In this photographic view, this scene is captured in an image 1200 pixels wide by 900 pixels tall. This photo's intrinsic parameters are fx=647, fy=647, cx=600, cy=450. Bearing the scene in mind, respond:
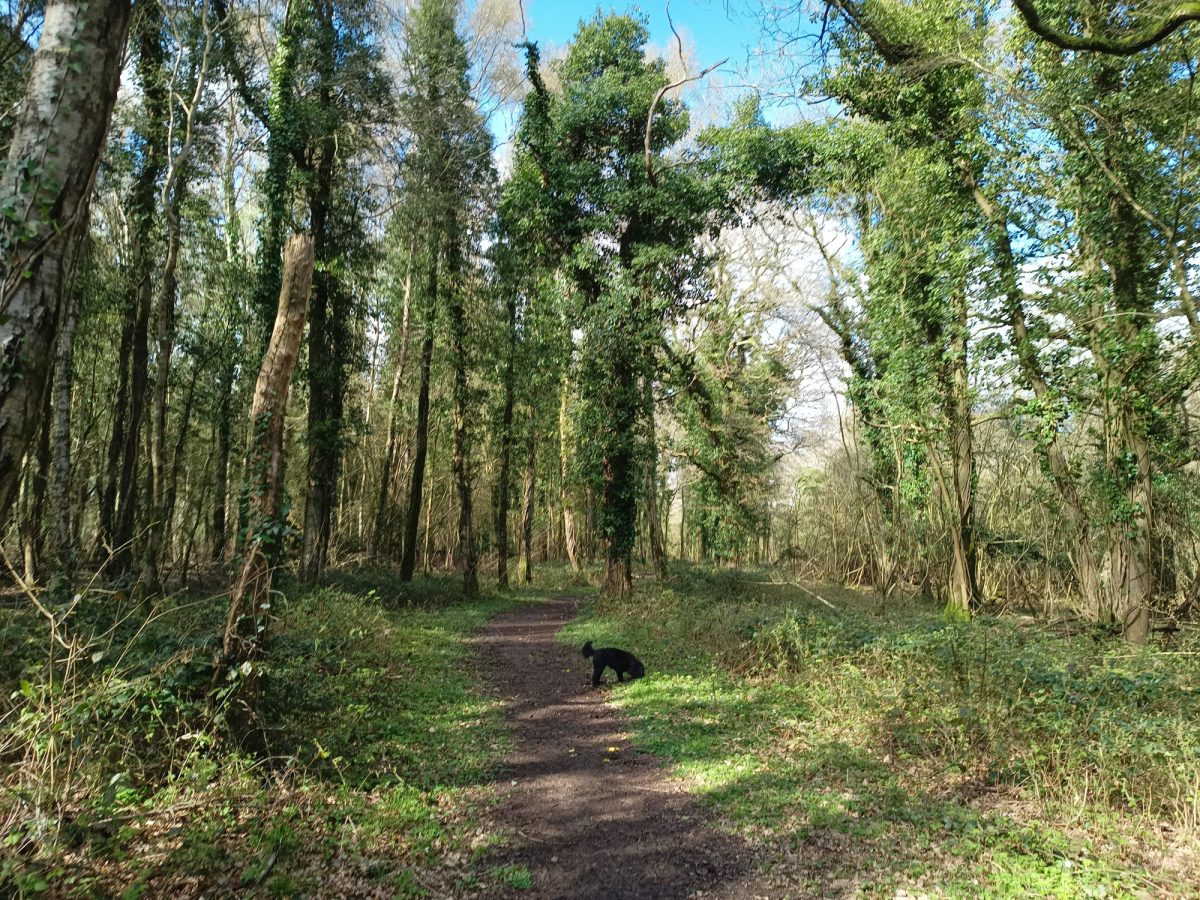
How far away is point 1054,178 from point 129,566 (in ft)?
58.5

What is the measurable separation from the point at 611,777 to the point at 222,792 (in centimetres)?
294

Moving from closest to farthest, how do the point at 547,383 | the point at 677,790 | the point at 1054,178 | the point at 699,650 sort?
the point at 677,790 → the point at 699,650 → the point at 1054,178 → the point at 547,383

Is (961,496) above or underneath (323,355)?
underneath

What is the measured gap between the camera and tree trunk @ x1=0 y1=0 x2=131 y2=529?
2.75 m

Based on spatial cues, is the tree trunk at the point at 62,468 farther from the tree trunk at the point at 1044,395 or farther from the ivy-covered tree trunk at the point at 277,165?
the tree trunk at the point at 1044,395

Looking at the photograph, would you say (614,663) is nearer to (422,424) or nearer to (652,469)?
(652,469)

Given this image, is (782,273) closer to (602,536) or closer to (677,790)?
(602,536)

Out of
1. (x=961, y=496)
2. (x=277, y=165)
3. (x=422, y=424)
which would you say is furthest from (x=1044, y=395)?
(x=277, y=165)

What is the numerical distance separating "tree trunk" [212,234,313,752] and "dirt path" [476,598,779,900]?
2.13 m

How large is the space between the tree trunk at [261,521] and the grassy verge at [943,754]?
11.7ft

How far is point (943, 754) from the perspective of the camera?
5.55m

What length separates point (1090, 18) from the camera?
27.8 ft

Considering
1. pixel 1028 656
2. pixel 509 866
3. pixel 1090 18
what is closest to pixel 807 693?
pixel 1028 656

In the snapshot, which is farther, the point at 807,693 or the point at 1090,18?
the point at 1090,18
